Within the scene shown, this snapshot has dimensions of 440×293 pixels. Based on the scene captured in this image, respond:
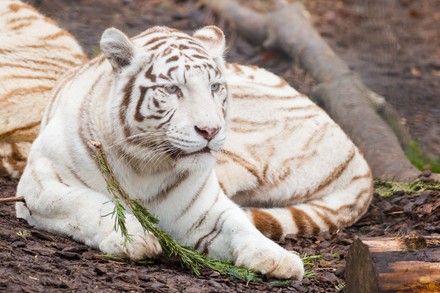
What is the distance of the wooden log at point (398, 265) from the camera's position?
3.28 meters

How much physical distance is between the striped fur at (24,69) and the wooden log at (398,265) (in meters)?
2.62

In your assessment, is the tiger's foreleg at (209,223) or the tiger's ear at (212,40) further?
the tiger's ear at (212,40)

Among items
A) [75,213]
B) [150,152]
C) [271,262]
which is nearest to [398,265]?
[271,262]

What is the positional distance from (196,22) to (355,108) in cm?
324

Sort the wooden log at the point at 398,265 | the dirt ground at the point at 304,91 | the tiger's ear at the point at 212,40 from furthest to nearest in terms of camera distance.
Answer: the tiger's ear at the point at 212,40 < the dirt ground at the point at 304,91 < the wooden log at the point at 398,265

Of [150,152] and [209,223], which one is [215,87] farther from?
[209,223]

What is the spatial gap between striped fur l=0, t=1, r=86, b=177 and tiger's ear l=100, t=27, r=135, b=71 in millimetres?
1504

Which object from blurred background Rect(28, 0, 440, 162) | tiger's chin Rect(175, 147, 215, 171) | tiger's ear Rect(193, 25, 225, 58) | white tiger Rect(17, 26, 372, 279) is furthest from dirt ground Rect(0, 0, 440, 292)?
tiger's ear Rect(193, 25, 225, 58)

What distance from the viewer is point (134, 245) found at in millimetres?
3729

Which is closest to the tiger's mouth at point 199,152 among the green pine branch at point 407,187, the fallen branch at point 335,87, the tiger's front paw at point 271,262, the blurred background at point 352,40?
the tiger's front paw at point 271,262

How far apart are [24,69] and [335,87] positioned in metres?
2.93

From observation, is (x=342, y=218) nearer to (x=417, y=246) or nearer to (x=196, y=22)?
(x=417, y=246)

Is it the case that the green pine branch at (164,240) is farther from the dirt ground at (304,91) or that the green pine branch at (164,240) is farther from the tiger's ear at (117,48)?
the tiger's ear at (117,48)

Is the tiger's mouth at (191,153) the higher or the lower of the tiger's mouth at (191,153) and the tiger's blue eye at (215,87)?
the lower
